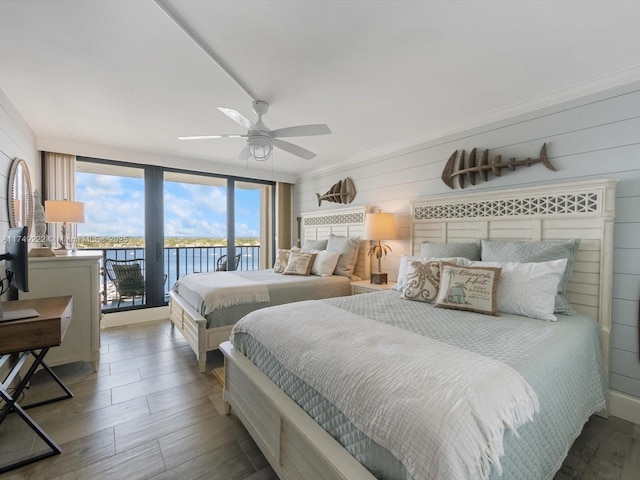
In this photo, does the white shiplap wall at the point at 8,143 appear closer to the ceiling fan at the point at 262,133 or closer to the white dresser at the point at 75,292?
the white dresser at the point at 75,292

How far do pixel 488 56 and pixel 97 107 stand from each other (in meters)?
3.23

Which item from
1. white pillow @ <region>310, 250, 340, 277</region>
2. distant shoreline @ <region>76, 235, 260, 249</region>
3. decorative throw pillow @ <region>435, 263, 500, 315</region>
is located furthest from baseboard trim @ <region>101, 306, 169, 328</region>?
decorative throw pillow @ <region>435, 263, 500, 315</region>

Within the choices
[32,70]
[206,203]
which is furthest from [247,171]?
[32,70]

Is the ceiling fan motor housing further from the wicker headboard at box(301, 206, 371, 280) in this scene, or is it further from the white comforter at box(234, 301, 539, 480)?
the wicker headboard at box(301, 206, 371, 280)

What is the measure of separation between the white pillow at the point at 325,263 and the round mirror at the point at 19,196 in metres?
2.79

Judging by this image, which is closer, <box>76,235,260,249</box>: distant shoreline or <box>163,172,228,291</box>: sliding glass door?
<box>76,235,260,249</box>: distant shoreline

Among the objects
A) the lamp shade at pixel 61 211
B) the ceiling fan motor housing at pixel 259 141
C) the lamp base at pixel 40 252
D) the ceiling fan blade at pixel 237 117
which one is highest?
the ceiling fan blade at pixel 237 117

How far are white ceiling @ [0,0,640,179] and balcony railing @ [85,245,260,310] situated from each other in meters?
2.08

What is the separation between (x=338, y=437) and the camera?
1.18 m

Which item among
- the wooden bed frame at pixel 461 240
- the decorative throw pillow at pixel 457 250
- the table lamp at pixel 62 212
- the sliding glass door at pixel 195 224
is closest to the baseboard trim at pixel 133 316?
the sliding glass door at pixel 195 224

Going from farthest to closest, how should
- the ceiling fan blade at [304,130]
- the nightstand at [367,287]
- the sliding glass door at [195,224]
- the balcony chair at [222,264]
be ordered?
the balcony chair at [222,264]
the sliding glass door at [195,224]
the nightstand at [367,287]
the ceiling fan blade at [304,130]

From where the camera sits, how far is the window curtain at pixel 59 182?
3.69m

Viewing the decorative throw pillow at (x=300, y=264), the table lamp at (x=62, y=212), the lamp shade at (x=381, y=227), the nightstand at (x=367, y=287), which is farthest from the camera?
the decorative throw pillow at (x=300, y=264)

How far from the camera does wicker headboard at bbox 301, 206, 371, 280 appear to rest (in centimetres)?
404
